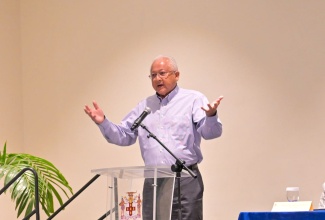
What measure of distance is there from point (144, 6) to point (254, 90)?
4.29 feet

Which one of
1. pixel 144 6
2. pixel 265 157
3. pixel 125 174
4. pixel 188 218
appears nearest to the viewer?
pixel 125 174

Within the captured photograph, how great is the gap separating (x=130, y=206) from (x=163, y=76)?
1261 mm

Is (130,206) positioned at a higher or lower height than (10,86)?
lower

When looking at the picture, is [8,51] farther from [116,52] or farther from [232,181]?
[232,181]

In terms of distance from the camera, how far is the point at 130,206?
11.1 feet

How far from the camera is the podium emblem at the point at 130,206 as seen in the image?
11.1 ft

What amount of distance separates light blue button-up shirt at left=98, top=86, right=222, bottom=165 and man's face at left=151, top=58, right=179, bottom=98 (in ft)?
0.21

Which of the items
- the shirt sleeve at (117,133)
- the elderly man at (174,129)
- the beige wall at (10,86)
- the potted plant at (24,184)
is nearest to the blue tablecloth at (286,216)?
the elderly man at (174,129)

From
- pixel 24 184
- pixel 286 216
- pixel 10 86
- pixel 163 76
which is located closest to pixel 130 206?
pixel 286 216

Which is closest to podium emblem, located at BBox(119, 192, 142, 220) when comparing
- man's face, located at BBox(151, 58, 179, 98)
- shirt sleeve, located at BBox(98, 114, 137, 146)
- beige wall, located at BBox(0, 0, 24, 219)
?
shirt sleeve, located at BBox(98, 114, 137, 146)

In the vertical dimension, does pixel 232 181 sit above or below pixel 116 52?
below

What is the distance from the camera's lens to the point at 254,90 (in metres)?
5.74

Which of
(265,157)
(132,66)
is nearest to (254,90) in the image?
(265,157)

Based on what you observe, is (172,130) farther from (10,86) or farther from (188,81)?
(10,86)
